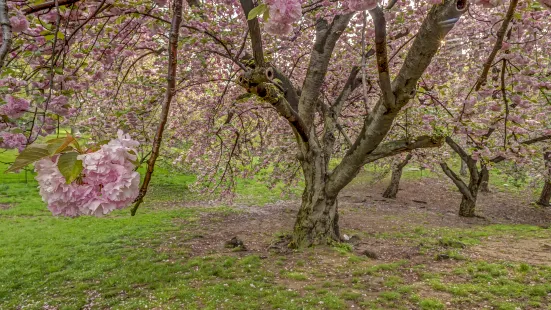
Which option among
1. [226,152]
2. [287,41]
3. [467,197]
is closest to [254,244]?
[226,152]

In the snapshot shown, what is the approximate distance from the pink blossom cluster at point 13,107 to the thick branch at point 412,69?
321 centimetres

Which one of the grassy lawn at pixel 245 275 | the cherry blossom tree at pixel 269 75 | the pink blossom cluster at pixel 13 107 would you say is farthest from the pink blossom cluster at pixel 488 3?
the grassy lawn at pixel 245 275

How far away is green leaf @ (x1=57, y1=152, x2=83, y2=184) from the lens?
110cm

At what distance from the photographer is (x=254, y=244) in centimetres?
847

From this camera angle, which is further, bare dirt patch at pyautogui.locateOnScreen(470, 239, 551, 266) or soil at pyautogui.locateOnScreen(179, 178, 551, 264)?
soil at pyautogui.locateOnScreen(179, 178, 551, 264)

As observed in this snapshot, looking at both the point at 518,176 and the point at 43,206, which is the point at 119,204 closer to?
the point at 43,206

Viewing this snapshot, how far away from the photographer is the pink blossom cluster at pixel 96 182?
1.21 meters

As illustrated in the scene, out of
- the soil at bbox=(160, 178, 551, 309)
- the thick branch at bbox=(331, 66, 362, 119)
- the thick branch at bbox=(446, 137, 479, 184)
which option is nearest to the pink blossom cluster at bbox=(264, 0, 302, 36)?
the soil at bbox=(160, 178, 551, 309)

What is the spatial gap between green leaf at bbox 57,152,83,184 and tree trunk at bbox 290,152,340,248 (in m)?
6.17

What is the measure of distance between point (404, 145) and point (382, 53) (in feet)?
8.25

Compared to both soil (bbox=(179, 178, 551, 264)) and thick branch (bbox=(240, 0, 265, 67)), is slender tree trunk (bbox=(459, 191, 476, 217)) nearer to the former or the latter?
soil (bbox=(179, 178, 551, 264))

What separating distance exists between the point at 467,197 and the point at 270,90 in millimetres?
11744

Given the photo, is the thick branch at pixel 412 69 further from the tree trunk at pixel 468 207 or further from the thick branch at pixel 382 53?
the tree trunk at pixel 468 207

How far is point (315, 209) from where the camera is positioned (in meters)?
7.24
